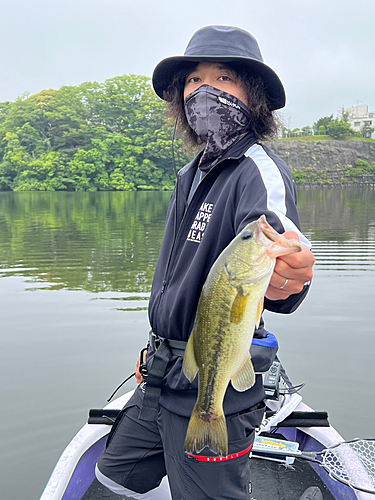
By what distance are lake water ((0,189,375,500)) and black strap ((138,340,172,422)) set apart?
2.54 m

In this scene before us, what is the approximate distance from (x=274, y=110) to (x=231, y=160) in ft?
1.99

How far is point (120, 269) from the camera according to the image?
12445 mm

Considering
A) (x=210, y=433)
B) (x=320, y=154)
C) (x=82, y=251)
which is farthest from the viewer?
(x=320, y=154)

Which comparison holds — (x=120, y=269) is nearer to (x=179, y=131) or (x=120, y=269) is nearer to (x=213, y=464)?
(x=179, y=131)

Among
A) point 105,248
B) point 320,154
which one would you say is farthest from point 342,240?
point 320,154

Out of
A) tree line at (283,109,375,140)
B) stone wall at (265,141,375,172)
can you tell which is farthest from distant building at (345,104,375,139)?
stone wall at (265,141,375,172)

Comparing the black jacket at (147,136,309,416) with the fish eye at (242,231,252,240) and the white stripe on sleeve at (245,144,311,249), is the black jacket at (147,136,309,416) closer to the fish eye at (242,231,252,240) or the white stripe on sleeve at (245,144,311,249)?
the white stripe on sleeve at (245,144,311,249)

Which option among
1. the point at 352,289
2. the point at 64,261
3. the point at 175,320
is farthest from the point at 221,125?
the point at 64,261

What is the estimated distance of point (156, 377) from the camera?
7.29 ft

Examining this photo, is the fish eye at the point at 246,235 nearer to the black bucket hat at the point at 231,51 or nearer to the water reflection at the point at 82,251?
the black bucket hat at the point at 231,51

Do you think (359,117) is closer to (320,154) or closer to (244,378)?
(320,154)

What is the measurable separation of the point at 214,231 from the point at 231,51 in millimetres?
906

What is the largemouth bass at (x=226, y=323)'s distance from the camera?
1.54 meters

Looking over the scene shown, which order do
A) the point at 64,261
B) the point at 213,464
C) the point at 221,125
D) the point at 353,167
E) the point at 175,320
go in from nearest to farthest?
the point at 213,464, the point at 175,320, the point at 221,125, the point at 64,261, the point at 353,167
